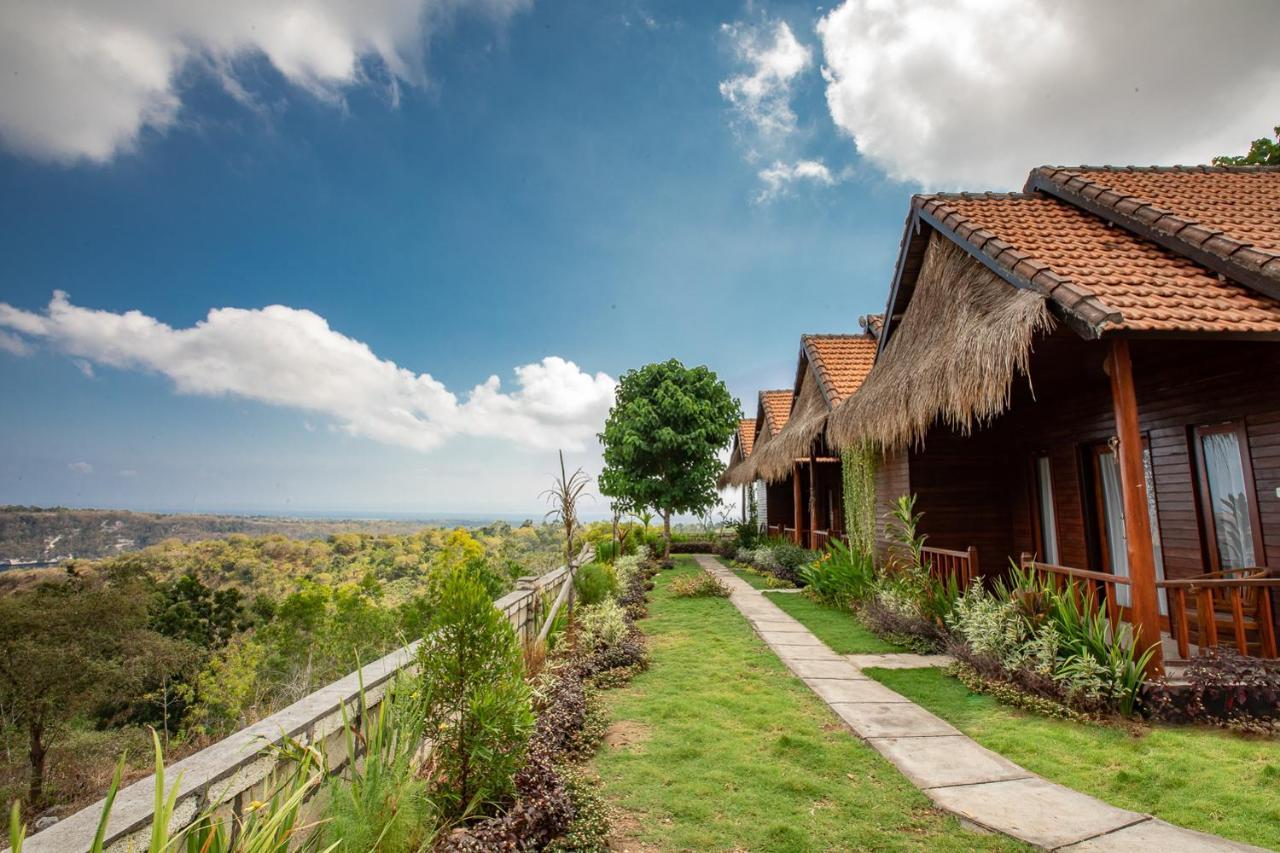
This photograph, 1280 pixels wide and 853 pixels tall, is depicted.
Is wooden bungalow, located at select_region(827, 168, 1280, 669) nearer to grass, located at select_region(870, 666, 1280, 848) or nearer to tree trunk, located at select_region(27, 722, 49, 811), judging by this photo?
grass, located at select_region(870, 666, 1280, 848)

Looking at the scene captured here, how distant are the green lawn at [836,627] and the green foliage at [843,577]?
20 centimetres

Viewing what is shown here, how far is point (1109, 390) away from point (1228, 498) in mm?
1762

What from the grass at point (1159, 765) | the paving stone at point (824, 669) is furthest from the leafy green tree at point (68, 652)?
the grass at point (1159, 765)

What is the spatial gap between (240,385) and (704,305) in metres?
22.1

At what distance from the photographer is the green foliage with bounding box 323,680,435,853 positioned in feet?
7.12

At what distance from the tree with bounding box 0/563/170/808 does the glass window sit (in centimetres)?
2959

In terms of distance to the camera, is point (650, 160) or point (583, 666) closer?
point (583, 666)

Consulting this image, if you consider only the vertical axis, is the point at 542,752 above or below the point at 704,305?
below

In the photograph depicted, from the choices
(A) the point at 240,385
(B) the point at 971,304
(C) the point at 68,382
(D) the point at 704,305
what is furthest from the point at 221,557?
(B) the point at 971,304

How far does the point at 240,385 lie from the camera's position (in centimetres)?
2761

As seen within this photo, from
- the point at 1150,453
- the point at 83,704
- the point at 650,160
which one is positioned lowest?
the point at 83,704

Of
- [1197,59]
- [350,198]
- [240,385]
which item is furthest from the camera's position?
[240,385]

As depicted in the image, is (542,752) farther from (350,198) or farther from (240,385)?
(240,385)

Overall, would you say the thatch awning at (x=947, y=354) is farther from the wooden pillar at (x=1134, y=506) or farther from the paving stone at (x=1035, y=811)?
the paving stone at (x=1035, y=811)
